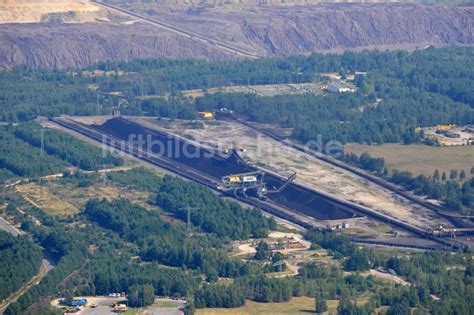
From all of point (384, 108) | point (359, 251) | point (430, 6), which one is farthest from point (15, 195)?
point (430, 6)

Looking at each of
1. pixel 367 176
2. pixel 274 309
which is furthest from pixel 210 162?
pixel 274 309

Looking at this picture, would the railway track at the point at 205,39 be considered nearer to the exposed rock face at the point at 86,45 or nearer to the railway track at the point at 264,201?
the exposed rock face at the point at 86,45

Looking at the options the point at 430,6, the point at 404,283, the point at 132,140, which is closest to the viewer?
the point at 404,283

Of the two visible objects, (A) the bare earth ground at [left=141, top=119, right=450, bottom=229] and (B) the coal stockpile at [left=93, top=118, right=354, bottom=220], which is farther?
(B) the coal stockpile at [left=93, top=118, right=354, bottom=220]

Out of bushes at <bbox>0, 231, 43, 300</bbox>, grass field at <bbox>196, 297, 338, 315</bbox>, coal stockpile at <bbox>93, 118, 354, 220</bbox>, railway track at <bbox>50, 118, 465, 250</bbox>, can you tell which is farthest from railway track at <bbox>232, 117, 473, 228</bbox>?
bushes at <bbox>0, 231, 43, 300</bbox>

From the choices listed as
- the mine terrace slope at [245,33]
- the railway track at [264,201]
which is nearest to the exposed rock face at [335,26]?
the mine terrace slope at [245,33]

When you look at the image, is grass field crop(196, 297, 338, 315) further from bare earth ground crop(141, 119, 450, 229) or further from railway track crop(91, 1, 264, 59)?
railway track crop(91, 1, 264, 59)

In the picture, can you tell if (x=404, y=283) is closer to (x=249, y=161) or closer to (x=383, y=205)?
(x=383, y=205)
